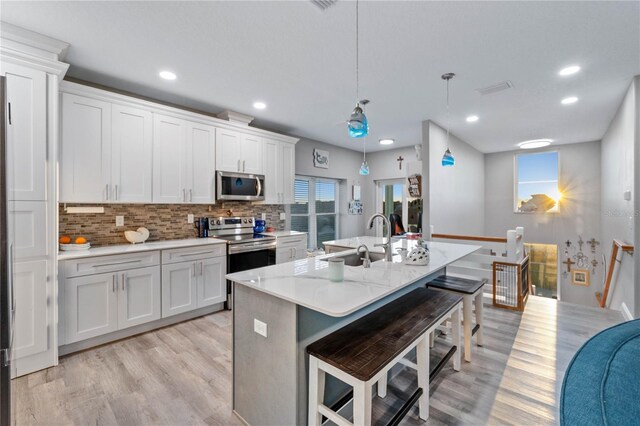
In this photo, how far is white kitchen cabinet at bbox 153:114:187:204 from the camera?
131 inches

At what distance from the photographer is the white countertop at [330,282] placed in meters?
1.36

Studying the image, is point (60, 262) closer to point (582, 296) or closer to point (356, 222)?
point (356, 222)

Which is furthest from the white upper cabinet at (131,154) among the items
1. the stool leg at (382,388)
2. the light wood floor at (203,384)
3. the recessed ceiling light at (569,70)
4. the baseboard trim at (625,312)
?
the baseboard trim at (625,312)

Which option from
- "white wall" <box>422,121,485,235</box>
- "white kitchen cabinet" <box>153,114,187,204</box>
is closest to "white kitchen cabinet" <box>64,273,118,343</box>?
"white kitchen cabinet" <box>153,114,187,204</box>

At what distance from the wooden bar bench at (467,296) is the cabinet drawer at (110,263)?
2775 mm

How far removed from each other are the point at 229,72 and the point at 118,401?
2.84 m

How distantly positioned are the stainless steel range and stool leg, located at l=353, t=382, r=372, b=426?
8.76ft

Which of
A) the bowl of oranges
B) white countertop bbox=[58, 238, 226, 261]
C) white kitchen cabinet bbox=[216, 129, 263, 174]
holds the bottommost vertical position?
white countertop bbox=[58, 238, 226, 261]

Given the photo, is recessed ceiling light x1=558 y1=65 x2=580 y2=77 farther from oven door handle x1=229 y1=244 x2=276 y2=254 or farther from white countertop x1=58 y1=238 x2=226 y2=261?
white countertop x1=58 y1=238 x2=226 y2=261

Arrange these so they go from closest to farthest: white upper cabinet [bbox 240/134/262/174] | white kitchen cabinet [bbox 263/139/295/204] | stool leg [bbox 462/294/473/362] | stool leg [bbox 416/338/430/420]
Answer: stool leg [bbox 416/338/430/420] → stool leg [bbox 462/294/473/362] → white upper cabinet [bbox 240/134/262/174] → white kitchen cabinet [bbox 263/139/295/204]

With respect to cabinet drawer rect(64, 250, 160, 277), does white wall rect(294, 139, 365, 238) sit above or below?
above

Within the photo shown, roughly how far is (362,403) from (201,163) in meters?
3.32

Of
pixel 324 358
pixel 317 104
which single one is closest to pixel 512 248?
pixel 317 104

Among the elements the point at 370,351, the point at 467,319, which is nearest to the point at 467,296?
the point at 467,319
